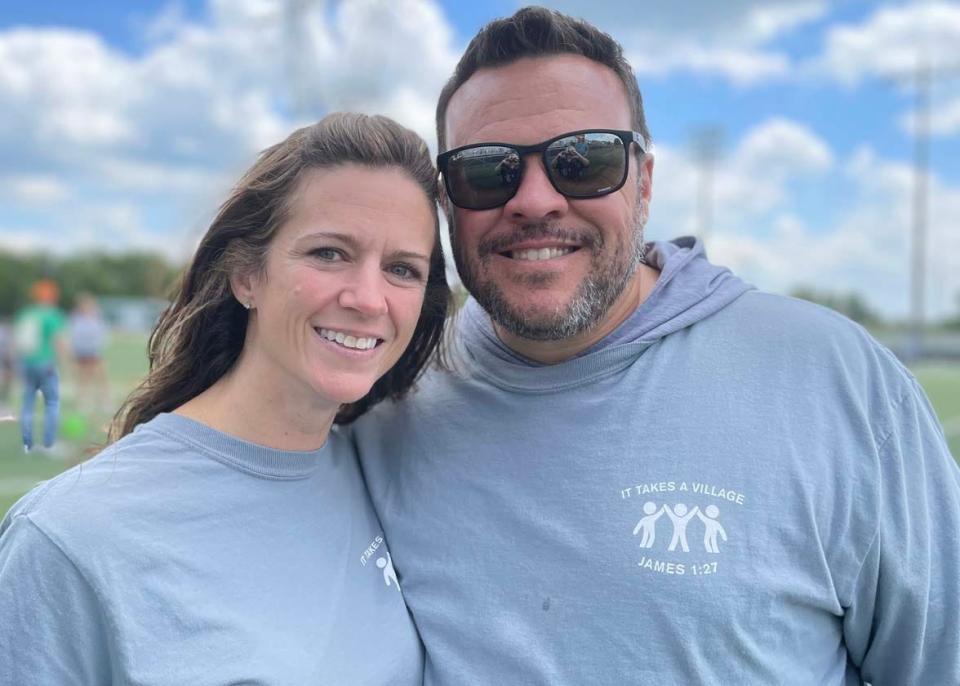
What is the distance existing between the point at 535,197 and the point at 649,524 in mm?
912

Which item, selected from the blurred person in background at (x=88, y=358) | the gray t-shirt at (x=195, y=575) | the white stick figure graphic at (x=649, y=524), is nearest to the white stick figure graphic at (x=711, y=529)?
the white stick figure graphic at (x=649, y=524)

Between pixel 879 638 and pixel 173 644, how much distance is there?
1.65 metres

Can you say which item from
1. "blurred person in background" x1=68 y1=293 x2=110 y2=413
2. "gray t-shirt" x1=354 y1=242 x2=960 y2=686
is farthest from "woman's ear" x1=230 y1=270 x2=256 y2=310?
"blurred person in background" x1=68 y1=293 x2=110 y2=413

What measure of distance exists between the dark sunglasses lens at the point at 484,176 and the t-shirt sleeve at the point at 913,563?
116 cm

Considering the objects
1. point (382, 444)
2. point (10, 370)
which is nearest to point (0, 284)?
point (10, 370)

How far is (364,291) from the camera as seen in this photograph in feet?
6.73

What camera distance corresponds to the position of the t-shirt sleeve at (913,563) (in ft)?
6.59

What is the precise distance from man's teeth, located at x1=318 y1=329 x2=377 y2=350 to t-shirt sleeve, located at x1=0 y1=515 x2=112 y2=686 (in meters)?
0.75

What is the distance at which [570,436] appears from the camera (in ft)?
7.30

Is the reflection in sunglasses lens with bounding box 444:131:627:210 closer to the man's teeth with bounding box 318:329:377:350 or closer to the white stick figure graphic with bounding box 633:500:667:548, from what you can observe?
the man's teeth with bounding box 318:329:377:350

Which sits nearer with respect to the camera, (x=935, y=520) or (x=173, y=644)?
(x=173, y=644)

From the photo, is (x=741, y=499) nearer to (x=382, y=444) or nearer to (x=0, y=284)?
(x=382, y=444)

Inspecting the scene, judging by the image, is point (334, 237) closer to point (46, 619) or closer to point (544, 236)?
point (544, 236)

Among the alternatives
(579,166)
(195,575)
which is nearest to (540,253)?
(579,166)
